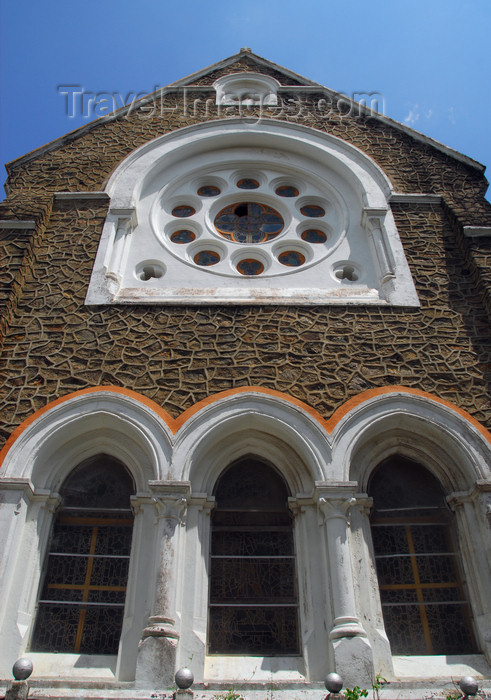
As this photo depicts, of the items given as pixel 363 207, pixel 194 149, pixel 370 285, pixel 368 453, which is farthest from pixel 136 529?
pixel 194 149

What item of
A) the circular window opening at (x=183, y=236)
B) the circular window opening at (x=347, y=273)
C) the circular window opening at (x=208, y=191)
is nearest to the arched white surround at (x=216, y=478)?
the circular window opening at (x=347, y=273)

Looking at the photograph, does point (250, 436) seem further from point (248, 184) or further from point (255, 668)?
point (248, 184)

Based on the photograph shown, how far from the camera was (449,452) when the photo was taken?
6.18 meters

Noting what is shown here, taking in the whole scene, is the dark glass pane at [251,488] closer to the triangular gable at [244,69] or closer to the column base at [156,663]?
the column base at [156,663]

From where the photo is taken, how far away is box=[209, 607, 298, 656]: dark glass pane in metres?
5.25

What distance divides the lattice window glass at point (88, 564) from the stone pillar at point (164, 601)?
0.53 m

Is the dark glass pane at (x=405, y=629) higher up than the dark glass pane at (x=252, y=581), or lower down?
lower down

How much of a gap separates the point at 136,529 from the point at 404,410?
2968mm

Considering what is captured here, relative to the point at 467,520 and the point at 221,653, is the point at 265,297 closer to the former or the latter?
the point at 467,520

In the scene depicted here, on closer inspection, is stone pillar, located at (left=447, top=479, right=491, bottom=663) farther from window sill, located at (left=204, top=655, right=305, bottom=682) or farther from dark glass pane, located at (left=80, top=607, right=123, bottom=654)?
dark glass pane, located at (left=80, top=607, right=123, bottom=654)

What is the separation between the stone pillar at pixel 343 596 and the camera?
4.77 metres

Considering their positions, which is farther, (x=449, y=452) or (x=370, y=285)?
(x=370, y=285)

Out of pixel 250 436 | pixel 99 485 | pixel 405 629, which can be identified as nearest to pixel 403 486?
pixel 405 629

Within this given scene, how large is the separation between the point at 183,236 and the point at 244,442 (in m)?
3.91
